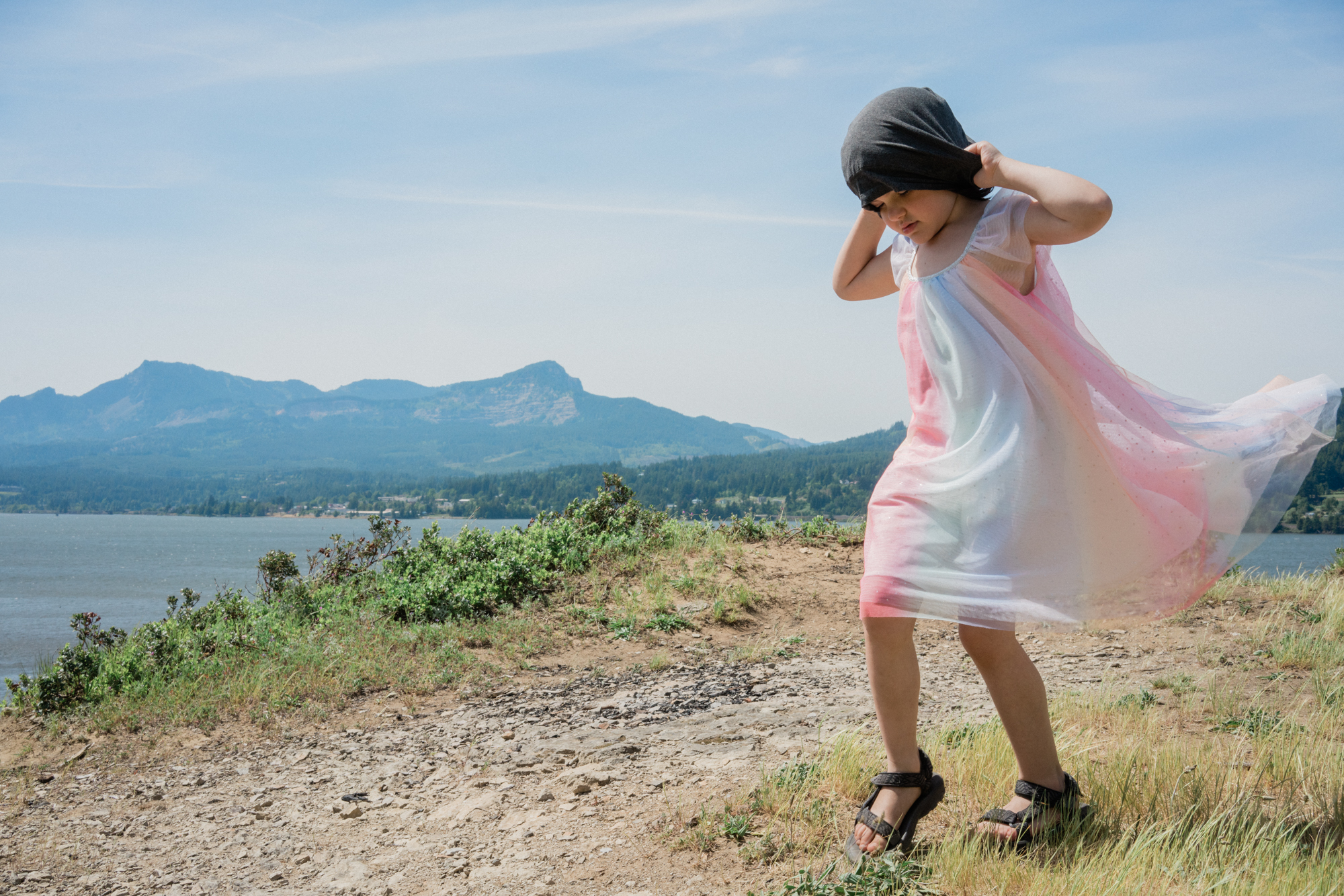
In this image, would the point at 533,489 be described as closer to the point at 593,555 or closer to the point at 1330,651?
the point at 593,555

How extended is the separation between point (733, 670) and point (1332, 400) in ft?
12.6

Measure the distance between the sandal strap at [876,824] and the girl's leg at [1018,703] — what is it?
29 cm

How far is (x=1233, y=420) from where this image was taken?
246 cm

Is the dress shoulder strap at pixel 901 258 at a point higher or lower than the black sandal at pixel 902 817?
higher

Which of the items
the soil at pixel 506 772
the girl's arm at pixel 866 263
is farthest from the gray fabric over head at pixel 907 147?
the soil at pixel 506 772

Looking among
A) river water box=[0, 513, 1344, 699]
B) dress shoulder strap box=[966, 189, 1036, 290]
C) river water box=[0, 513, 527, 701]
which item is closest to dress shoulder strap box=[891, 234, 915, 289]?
dress shoulder strap box=[966, 189, 1036, 290]

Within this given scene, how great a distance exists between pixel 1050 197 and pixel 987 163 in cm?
23

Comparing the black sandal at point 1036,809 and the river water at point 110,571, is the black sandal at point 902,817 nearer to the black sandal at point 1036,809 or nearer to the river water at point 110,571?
the black sandal at point 1036,809

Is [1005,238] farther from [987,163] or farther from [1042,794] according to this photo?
[1042,794]

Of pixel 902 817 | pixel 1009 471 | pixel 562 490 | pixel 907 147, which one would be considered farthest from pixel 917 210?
pixel 562 490

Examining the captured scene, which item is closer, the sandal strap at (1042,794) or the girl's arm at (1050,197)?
the girl's arm at (1050,197)

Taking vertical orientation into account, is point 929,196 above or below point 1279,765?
above

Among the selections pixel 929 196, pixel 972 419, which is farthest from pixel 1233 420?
pixel 929 196

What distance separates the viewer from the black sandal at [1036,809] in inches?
88.0
